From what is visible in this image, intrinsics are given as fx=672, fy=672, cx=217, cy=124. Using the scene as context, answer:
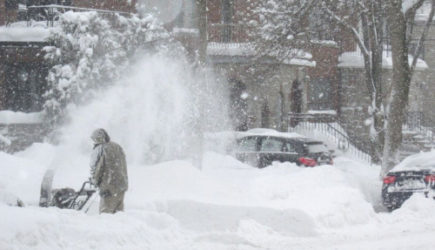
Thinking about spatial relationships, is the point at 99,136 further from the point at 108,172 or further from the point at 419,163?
the point at 419,163

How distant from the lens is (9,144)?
22.3m

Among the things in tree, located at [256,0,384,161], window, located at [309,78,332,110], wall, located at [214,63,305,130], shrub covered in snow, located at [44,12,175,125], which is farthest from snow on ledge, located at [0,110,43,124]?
window, located at [309,78,332,110]

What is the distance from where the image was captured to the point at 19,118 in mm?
23750

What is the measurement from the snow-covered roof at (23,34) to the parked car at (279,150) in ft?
27.1

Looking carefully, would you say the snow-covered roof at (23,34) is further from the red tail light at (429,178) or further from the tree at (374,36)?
the red tail light at (429,178)

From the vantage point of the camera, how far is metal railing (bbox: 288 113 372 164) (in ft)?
90.1

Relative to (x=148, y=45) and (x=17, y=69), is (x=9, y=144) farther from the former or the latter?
(x=148, y=45)

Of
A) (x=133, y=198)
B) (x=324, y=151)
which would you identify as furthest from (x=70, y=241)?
(x=324, y=151)

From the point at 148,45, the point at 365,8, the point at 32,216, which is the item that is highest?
the point at 365,8

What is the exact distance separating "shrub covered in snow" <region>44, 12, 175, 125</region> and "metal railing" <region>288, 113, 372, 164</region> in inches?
389

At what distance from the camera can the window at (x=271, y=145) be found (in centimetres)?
1892

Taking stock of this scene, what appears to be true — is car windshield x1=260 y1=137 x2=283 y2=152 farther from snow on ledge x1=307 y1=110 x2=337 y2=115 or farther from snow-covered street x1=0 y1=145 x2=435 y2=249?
snow on ledge x1=307 y1=110 x2=337 y2=115

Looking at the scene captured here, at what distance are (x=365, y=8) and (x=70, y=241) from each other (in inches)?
543

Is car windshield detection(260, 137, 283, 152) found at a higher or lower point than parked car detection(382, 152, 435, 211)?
lower
